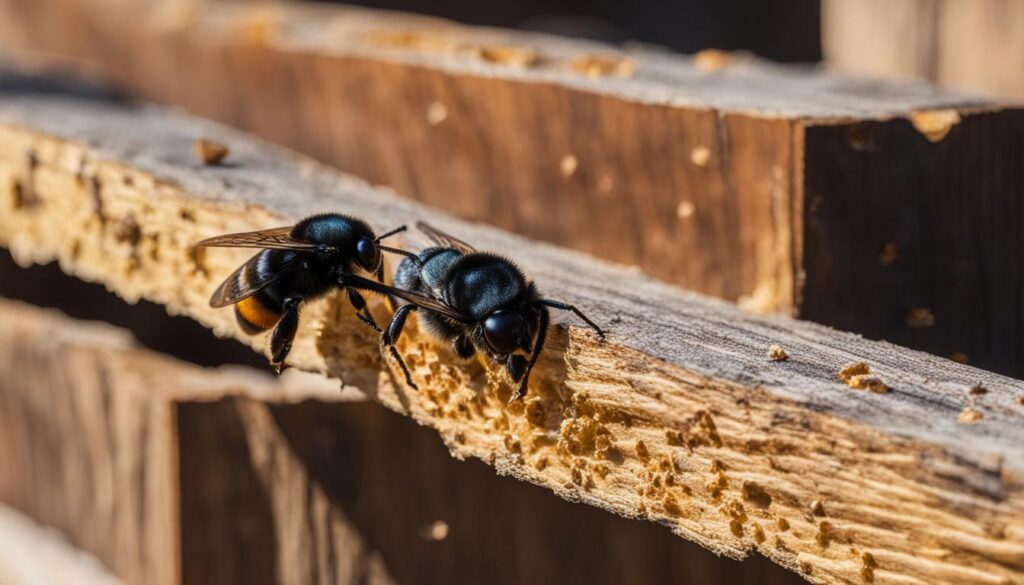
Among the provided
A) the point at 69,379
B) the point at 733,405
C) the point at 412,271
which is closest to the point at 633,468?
the point at 733,405

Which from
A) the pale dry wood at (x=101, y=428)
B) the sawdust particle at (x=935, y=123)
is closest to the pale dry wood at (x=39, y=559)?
the pale dry wood at (x=101, y=428)

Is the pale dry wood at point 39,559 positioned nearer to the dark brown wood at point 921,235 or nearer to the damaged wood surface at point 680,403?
the damaged wood surface at point 680,403

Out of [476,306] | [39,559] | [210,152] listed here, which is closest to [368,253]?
[476,306]

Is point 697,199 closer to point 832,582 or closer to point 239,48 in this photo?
point 832,582

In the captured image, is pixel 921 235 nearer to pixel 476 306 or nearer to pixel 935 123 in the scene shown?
pixel 935 123

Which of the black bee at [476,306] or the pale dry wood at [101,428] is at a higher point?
the black bee at [476,306]

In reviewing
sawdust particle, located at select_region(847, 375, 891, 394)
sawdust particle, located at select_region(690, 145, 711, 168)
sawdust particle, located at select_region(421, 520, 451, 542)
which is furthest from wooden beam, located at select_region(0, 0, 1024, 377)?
sawdust particle, located at select_region(847, 375, 891, 394)
